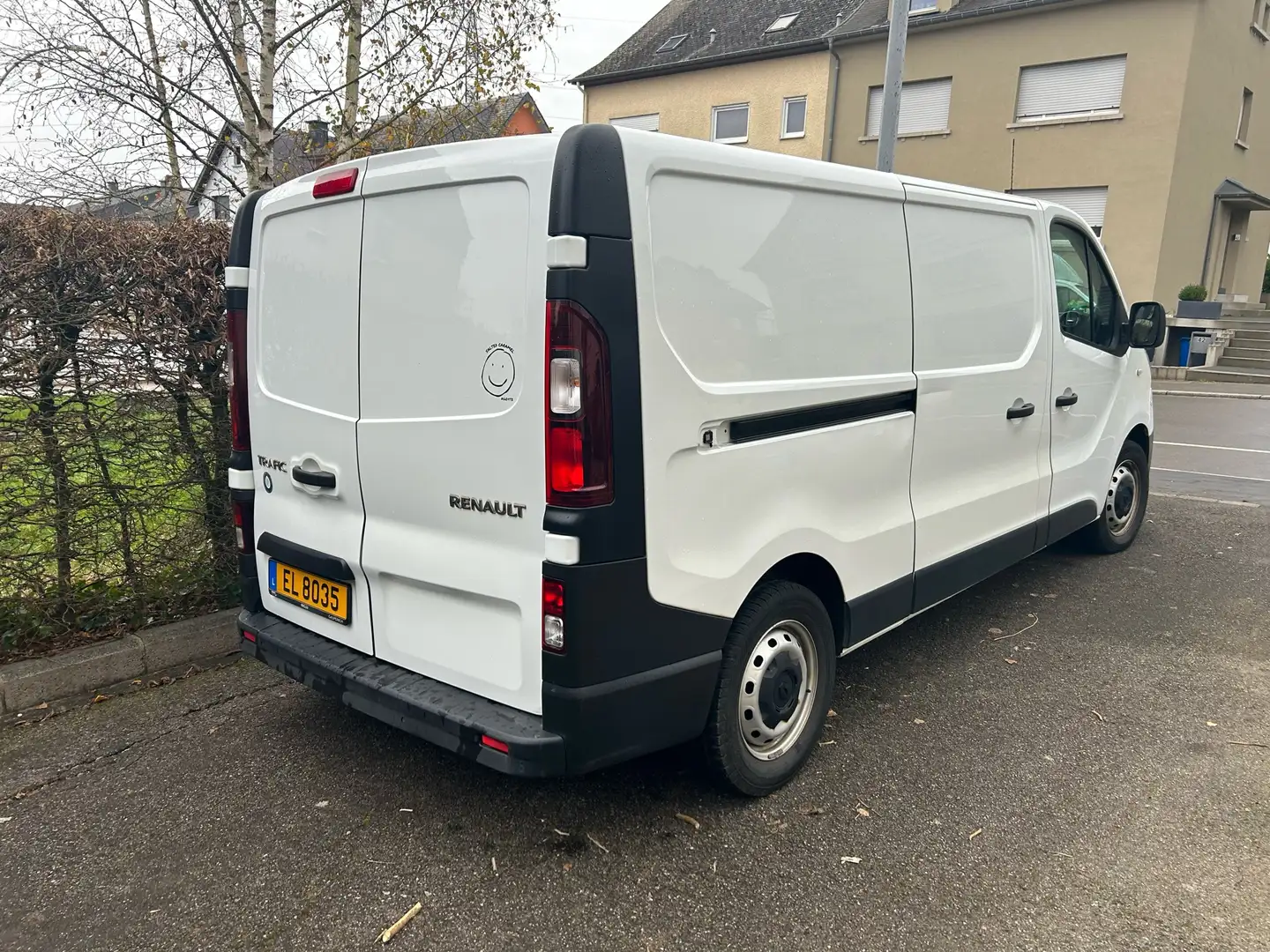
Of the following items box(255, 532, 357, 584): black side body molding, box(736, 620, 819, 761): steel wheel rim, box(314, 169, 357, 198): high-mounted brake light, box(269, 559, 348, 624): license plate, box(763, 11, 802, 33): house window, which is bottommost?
box(736, 620, 819, 761): steel wheel rim

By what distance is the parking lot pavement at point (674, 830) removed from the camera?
96.1 inches

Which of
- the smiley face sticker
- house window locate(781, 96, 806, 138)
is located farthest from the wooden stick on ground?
house window locate(781, 96, 806, 138)

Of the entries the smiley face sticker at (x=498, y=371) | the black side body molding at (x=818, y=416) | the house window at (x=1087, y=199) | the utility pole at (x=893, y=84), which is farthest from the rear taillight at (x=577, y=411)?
the house window at (x=1087, y=199)

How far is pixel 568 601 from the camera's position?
93.7 inches

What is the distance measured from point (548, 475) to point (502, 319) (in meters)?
0.46

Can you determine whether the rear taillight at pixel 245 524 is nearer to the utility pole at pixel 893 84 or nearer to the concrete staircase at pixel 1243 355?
the utility pole at pixel 893 84

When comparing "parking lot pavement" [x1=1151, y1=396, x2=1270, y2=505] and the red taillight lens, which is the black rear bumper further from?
"parking lot pavement" [x1=1151, y1=396, x2=1270, y2=505]

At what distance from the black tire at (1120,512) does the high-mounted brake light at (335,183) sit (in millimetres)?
4821

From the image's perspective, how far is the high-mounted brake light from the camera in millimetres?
2830

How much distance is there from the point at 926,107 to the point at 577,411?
911 inches

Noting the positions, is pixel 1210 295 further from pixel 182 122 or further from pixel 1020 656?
pixel 182 122

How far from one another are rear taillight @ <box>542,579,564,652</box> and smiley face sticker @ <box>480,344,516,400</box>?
53 centimetres

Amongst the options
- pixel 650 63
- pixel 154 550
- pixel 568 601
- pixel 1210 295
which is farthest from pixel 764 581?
pixel 650 63

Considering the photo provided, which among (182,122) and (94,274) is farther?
(182,122)
